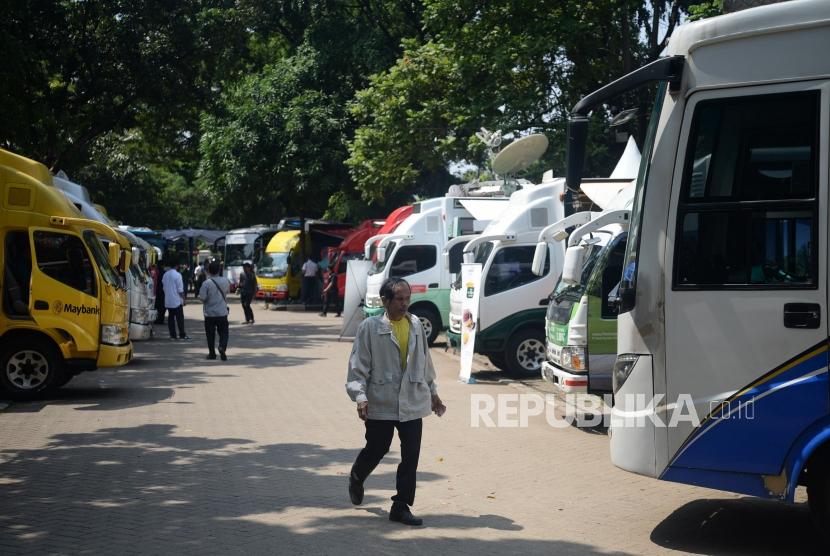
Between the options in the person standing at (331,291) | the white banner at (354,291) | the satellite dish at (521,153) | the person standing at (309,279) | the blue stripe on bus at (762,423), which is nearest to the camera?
the blue stripe on bus at (762,423)

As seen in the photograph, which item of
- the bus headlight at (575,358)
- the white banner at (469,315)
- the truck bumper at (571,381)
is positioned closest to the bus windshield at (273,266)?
the white banner at (469,315)

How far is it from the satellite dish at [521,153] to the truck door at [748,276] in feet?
40.0

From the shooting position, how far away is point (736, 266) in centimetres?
614

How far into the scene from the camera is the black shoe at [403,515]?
23.3 ft

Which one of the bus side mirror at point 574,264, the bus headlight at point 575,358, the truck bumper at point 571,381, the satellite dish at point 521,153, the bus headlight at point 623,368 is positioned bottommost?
the truck bumper at point 571,381

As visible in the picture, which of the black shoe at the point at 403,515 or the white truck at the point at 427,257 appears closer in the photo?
the black shoe at the point at 403,515

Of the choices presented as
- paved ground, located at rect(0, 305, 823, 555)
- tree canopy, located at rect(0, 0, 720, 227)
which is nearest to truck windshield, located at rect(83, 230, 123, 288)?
paved ground, located at rect(0, 305, 823, 555)

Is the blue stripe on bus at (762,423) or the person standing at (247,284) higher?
the person standing at (247,284)

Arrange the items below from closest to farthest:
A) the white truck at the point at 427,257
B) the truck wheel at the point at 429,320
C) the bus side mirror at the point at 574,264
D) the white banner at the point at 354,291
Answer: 1. the bus side mirror at the point at 574,264
2. the white truck at the point at 427,257
3. the truck wheel at the point at 429,320
4. the white banner at the point at 354,291

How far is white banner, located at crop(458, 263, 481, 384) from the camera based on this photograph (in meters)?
15.5

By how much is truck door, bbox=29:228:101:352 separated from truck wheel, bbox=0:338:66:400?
1.21 feet

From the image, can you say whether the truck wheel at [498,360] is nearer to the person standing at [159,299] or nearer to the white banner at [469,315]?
the white banner at [469,315]

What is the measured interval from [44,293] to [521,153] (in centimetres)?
901

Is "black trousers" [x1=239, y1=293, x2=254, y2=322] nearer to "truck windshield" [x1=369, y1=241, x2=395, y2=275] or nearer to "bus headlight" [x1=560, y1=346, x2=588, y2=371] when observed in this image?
"truck windshield" [x1=369, y1=241, x2=395, y2=275]
